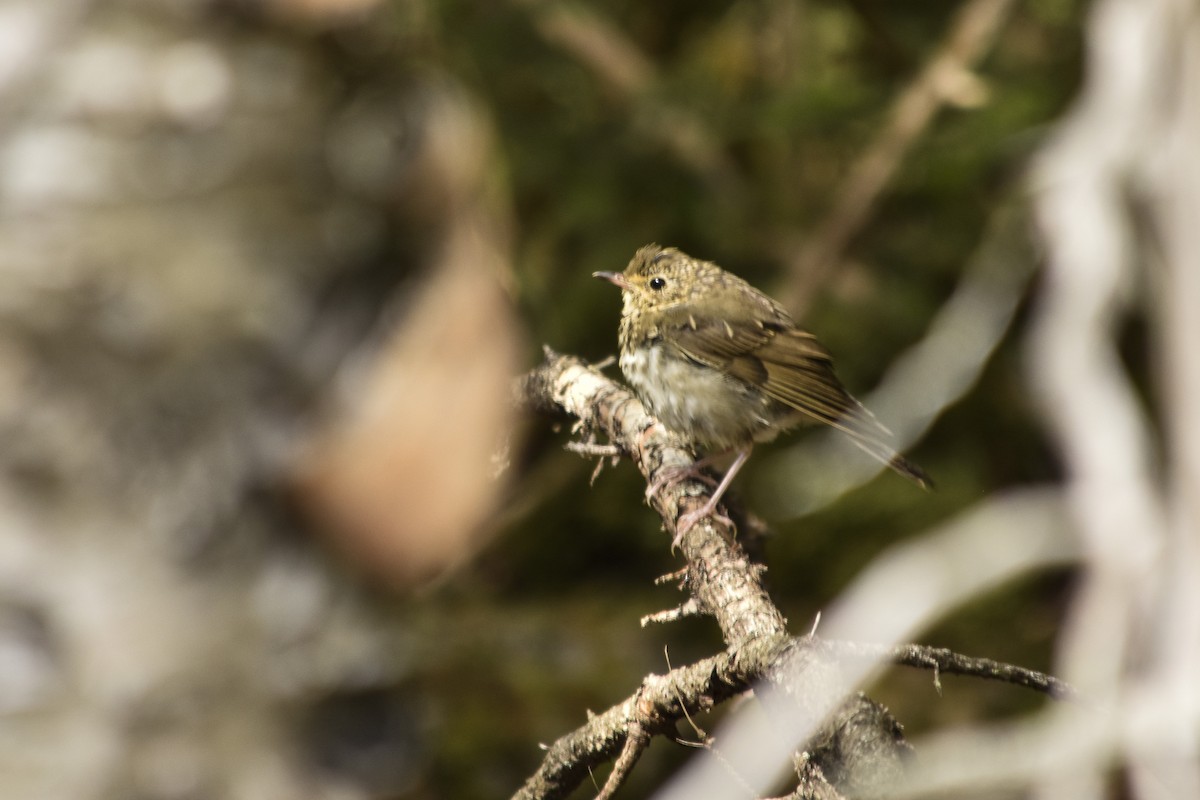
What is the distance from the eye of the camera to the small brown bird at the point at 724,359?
2.33 meters

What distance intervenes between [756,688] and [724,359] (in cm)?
136

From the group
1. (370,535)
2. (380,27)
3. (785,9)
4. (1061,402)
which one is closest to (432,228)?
(380,27)

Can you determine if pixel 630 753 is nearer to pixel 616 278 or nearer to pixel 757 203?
pixel 616 278

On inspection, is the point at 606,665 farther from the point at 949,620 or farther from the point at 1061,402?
the point at 1061,402

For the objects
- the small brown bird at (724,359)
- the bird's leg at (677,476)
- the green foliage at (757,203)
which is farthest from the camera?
the green foliage at (757,203)

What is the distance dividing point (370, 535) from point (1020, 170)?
111 inches

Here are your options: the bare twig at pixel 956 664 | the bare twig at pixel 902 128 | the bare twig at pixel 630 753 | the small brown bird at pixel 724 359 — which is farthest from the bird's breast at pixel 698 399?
the bare twig at pixel 902 128

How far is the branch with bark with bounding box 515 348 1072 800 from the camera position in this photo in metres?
1.15

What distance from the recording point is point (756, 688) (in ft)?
4.08

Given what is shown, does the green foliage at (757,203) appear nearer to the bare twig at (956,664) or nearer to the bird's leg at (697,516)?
the bird's leg at (697,516)

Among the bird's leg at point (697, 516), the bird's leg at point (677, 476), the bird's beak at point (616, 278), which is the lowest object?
the bird's leg at point (697, 516)

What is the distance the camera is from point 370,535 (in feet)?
7.52

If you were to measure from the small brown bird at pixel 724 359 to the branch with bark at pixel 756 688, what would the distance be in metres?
0.47

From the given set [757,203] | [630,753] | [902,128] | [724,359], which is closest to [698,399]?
[724,359]
